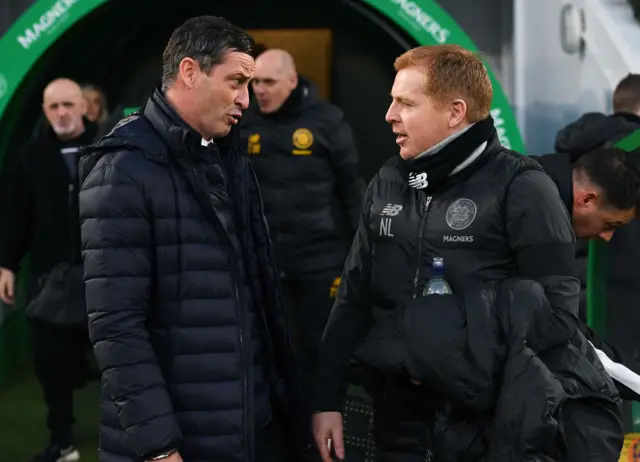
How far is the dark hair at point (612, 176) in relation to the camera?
3.24 m

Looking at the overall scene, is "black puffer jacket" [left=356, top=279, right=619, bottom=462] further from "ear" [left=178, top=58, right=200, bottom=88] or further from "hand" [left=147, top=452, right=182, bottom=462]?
"ear" [left=178, top=58, right=200, bottom=88]

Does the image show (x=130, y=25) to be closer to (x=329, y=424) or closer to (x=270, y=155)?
(x=270, y=155)

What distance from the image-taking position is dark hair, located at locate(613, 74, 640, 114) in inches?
202

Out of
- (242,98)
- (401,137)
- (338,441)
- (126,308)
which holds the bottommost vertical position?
(338,441)

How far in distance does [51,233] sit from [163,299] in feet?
8.55

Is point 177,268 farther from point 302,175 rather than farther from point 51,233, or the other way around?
point 302,175

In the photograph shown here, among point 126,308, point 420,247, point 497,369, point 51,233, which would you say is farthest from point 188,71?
point 51,233

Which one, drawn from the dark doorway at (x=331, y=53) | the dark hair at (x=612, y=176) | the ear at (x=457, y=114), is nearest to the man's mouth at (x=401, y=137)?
the ear at (x=457, y=114)

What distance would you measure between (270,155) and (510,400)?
3.23 m

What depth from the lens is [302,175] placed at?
208 inches

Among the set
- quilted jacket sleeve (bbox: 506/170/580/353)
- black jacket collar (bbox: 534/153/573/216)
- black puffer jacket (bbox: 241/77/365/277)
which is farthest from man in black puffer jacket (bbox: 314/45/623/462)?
black puffer jacket (bbox: 241/77/365/277)

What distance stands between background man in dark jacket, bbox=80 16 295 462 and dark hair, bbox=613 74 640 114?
297cm

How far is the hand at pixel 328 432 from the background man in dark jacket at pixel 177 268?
21 centimetres

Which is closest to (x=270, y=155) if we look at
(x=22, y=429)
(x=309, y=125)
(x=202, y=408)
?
(x=309, y=125)
